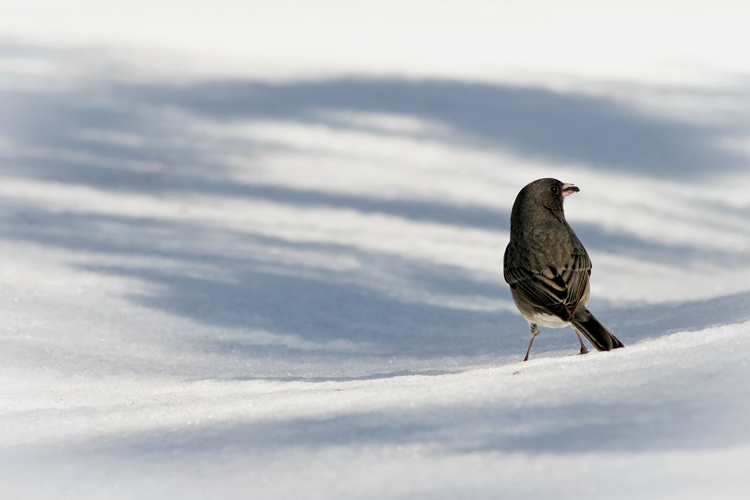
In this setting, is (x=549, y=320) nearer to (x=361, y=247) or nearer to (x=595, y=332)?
(x=595, y=332)

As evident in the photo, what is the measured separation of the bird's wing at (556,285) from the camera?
10.4 ft

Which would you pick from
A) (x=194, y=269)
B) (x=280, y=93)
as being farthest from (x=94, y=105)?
(x=194, y=269)

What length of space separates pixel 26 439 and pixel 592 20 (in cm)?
999

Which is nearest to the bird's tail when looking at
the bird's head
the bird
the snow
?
the bird

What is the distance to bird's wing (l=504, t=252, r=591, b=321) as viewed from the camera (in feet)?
10.4

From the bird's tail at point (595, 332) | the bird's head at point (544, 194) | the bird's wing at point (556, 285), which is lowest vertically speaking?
the bird's tail at point (595, 332)

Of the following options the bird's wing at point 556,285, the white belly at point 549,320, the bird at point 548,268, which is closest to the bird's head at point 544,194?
the bird at point 548,268

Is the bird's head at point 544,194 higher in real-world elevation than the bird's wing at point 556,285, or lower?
higher


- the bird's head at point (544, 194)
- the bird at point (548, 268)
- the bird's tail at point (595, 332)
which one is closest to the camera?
the bird's tail at point (595, 332)

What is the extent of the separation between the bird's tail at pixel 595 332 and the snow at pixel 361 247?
124 mm

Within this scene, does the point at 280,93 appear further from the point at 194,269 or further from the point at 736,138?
the point at 736,138

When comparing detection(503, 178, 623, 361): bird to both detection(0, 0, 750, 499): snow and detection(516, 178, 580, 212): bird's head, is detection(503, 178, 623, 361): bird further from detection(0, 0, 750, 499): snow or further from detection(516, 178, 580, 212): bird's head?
detection(0, 0, 750, 499): snow

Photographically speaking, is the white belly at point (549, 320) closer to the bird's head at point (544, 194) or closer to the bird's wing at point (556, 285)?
the bird's wing at point (556, 285)

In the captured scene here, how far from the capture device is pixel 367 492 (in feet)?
5.88
